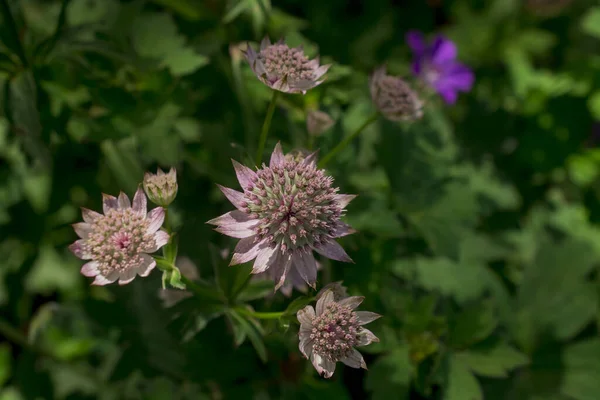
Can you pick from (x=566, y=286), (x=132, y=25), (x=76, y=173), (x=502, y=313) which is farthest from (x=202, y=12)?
(x=566, y=286)

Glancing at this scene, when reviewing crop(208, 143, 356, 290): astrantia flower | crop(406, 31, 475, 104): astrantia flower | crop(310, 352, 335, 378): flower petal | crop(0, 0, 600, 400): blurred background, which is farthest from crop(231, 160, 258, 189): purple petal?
crop(406, 31, 475, 104): astrantia flower

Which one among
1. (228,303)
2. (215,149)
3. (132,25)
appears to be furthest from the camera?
(215,149)

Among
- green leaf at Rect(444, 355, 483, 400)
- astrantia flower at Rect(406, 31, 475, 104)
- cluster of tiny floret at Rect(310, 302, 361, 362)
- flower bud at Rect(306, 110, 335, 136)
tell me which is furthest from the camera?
astrantia flower at Rect(406, 31, 475, 104)

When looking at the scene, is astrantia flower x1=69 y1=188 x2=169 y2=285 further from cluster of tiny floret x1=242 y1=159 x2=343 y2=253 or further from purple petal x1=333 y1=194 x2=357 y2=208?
purple petal x1=333 y1=194 x2=357 y2=208

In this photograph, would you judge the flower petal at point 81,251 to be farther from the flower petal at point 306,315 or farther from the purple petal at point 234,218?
the flower petal at point 306,315

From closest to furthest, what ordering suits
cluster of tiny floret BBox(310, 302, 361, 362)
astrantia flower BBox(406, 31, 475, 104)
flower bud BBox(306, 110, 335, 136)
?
cluster of tiny floret BBox(310, 302, 361, 362) → flower bud BBox(306, 110, 335, 136) → astrantia flower BBox(406, 31, 475, 104)

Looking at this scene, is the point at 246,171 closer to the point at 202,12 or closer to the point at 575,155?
the point at 202,12
